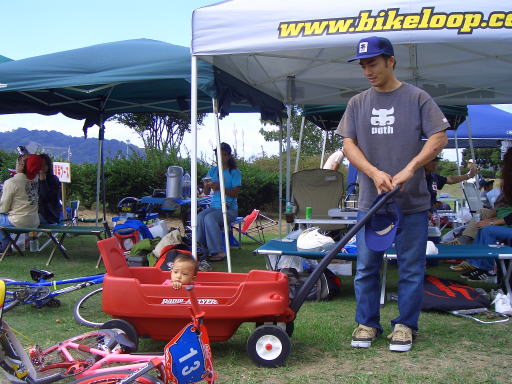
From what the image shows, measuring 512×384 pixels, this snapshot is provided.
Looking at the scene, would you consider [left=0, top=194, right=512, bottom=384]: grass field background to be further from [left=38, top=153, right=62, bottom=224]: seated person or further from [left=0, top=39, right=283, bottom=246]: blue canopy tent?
[left=38, top=153, right=62, bottom=224]: seated person

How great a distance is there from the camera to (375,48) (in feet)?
10.8

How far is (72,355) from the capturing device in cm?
293

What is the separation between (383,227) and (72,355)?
1.91 m

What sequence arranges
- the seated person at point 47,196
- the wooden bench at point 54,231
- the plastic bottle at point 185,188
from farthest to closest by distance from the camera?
the plastic bottle at point 185,188 < the seated person at point 47,196 < the wooden bench at point 54,231

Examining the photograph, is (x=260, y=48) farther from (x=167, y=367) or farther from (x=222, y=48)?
(x=167, y=367)

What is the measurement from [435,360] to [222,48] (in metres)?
3.24

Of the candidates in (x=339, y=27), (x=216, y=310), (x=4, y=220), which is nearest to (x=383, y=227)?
(x=216, y=310)

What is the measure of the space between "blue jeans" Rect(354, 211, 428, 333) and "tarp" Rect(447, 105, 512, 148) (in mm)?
9327

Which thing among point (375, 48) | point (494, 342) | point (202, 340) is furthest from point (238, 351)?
point (375, 48)

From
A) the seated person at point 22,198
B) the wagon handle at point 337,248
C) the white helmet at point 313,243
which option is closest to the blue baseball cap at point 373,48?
the wagon handle at point 337,248

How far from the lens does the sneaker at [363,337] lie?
11.5 ft

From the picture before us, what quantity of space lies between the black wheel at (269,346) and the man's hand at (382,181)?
1008 millimetres

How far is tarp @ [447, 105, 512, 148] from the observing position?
12.8m

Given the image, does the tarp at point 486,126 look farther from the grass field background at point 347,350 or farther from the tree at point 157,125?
the tree at point 157,125
